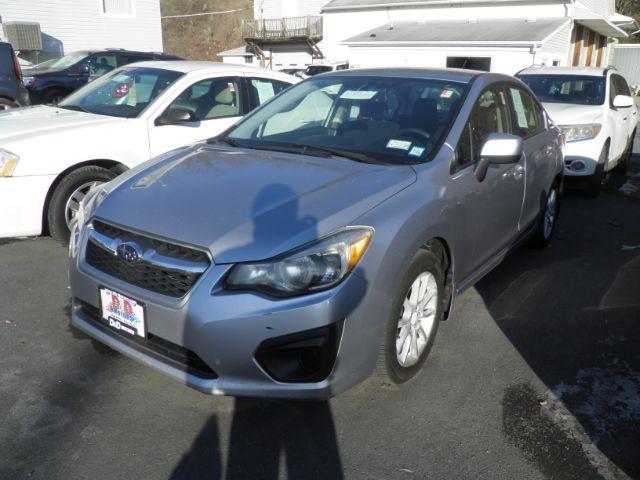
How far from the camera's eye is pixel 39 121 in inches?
200

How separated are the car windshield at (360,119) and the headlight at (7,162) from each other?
1758 millimetres

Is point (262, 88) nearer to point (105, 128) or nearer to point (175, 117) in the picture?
point (175, 117)

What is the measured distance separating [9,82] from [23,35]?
29.2ft

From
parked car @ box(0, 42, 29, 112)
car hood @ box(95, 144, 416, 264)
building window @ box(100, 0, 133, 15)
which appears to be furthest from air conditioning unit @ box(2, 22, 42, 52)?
car hood @ box(95, 144, 416, 264)

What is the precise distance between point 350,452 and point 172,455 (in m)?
0.79

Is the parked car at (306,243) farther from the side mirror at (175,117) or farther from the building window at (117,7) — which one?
the building window at (117,7)

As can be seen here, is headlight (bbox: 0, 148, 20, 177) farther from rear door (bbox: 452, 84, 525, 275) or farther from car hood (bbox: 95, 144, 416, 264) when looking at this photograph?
rear door (bbox: 452, 84, 525, 275)

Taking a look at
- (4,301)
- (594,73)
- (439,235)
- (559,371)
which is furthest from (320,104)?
(594,73)

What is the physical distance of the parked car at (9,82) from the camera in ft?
33.9

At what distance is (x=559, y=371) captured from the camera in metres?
3.39

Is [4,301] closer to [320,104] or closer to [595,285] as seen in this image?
[320,104]

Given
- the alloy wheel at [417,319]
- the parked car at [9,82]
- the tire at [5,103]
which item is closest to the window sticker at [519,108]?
the alloy wheel at [417,319]

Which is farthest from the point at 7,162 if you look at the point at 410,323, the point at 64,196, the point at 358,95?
the point at 410,323

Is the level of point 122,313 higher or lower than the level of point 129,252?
lower
